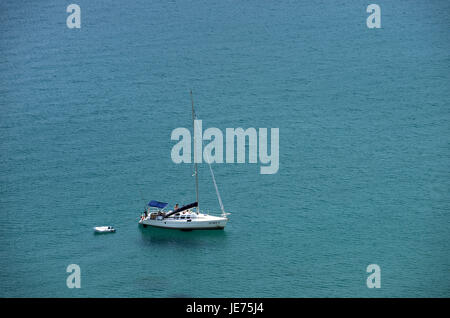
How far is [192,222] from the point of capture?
126500 mm

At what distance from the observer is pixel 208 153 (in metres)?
145

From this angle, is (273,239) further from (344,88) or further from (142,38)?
(142,38)

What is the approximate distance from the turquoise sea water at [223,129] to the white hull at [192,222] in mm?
1051

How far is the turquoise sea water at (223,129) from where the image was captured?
118 meters

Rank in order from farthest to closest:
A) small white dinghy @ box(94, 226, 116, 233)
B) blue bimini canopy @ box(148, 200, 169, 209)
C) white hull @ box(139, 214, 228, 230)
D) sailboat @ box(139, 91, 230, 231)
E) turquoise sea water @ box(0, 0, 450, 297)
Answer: blue bimini canopy @ box(148, 200, 169, 209) < sailboat @ box(139, 91, 230, 231) < white hull @ box(139, 214, 228, 230) < small white dinghy @ box(94, 226, 116, 233) < turquoise sea water @ box(0, 0, 450, 297)

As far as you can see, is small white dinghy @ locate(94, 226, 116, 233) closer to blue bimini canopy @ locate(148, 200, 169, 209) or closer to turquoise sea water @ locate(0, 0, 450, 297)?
turquoise sea water @ locate(0, 0, 450, 297)

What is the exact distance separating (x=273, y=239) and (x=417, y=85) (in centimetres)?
5506

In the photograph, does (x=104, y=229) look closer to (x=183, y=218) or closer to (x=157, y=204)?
(x=157, y=204)

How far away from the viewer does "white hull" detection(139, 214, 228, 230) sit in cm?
12588

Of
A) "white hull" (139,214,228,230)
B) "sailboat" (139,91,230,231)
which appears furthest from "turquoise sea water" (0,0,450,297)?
"sailboat" (139,91,230,231)

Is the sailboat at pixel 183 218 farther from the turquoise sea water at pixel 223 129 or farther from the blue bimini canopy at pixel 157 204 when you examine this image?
the turquoise sea water at pixel 223 129

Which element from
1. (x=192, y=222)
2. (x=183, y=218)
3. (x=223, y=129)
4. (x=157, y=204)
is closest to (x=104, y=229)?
(x=157, y=204)

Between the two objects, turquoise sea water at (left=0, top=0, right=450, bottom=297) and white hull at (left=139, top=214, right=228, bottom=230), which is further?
white hull at (left=139, top=214, right=228, bottom=230)

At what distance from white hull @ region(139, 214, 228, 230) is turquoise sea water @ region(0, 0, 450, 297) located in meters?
1.05
